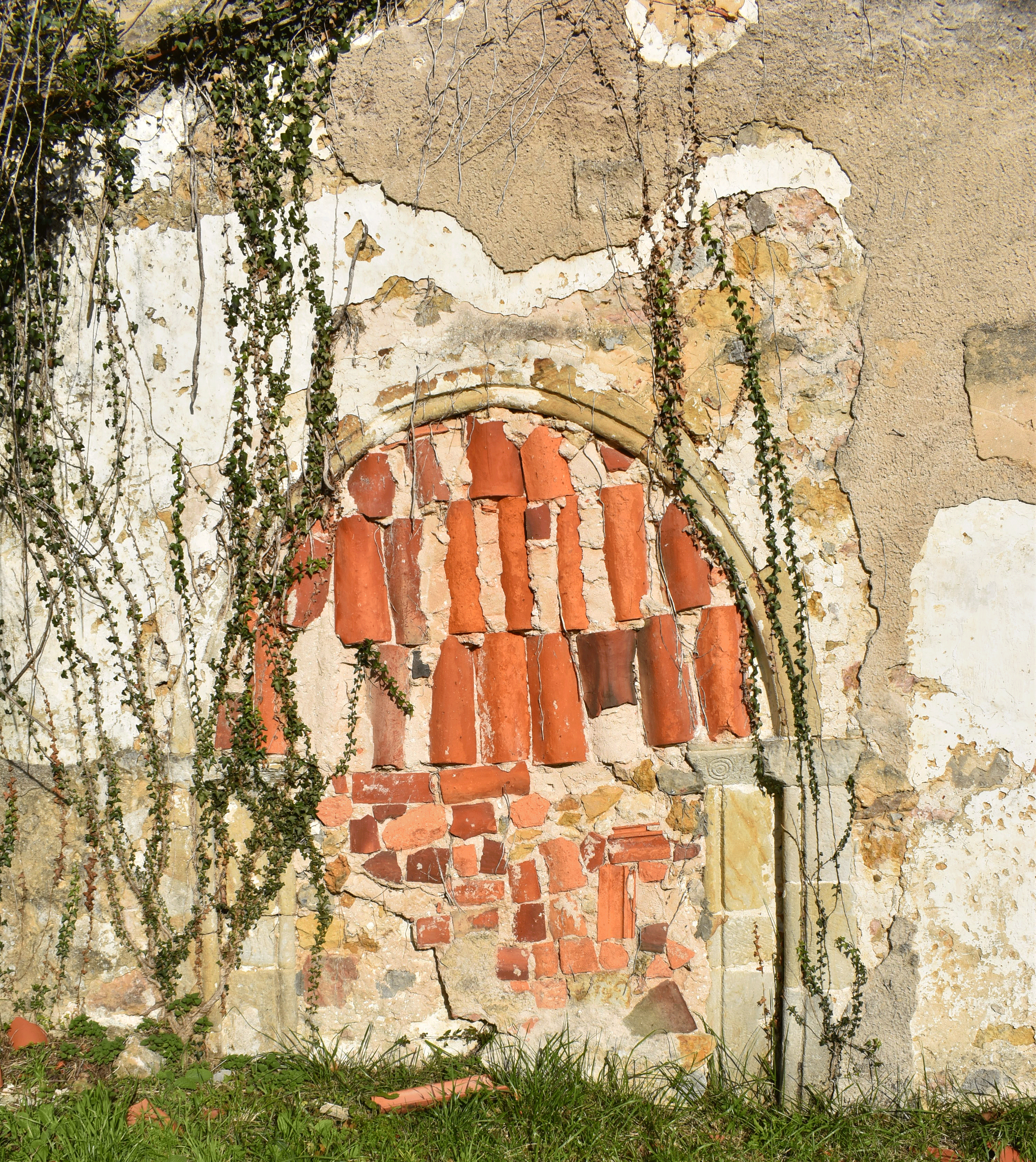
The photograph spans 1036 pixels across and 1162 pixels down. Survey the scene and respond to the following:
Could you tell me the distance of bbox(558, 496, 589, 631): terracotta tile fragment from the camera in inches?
123

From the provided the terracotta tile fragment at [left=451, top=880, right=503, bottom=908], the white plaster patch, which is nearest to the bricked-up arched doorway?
the terracotta tile fragment at [left=451, top=880, right=503, bottom=908]

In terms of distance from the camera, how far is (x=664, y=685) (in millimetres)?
3033

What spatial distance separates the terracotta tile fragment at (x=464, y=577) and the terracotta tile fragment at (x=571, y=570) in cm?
30

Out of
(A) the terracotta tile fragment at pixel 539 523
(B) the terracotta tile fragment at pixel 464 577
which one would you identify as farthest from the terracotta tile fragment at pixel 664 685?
(B) the terracotta tile fragment at pixel 464 577

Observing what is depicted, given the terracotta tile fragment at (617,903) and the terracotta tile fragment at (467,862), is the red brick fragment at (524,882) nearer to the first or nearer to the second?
the terracotta tile fragment at (467,862)

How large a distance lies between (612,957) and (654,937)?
0.16 metres

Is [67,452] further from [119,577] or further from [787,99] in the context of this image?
[787,99]

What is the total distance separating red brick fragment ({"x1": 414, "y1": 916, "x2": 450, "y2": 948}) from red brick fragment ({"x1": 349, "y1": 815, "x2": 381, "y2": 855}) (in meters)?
0.30

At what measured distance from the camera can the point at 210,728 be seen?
3.08 m

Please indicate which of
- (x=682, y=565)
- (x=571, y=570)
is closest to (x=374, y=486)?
(x=571, y=570)

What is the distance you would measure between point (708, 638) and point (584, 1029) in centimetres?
141

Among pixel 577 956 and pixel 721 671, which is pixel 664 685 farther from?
pixel 577 956

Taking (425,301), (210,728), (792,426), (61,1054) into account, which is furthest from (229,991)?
(792,426)

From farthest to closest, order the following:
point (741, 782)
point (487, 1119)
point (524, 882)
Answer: point (524, 882) < point (741, 782) < point (487, 1119)
